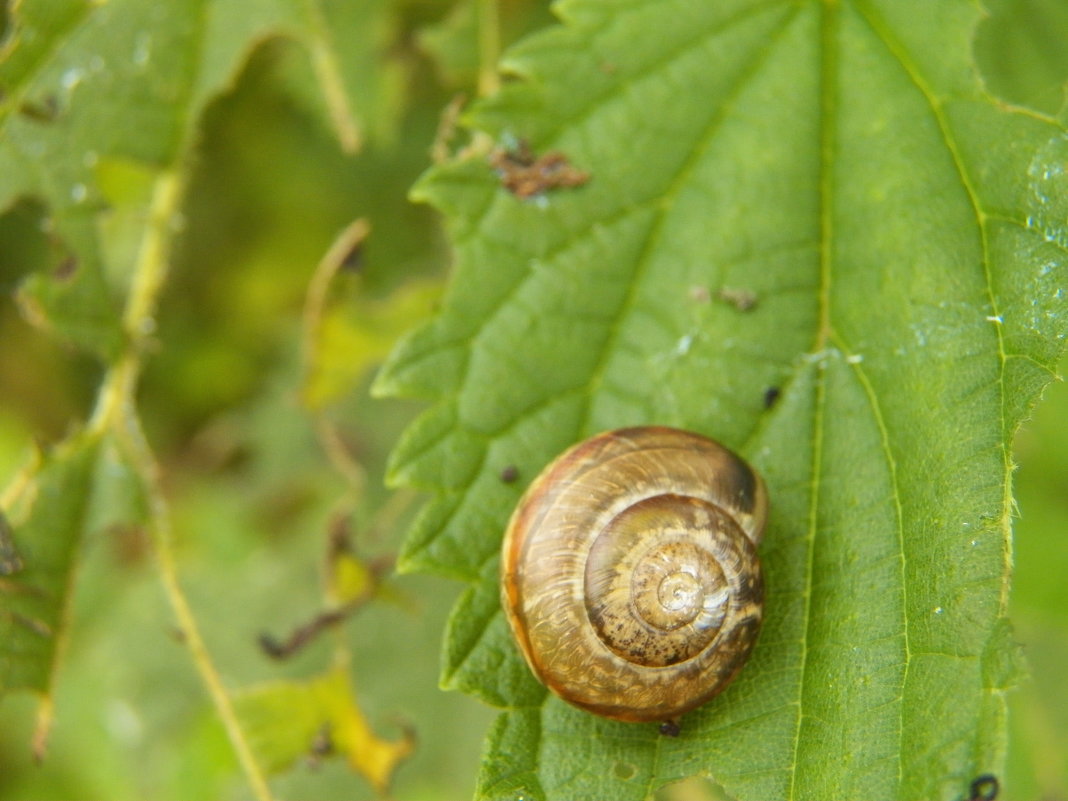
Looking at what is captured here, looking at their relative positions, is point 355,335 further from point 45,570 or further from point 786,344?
point 786,344

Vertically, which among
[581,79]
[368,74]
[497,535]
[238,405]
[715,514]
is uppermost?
[581,79]

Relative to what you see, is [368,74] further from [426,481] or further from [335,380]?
[426,481]

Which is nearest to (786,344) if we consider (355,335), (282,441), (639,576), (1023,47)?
(639,576)

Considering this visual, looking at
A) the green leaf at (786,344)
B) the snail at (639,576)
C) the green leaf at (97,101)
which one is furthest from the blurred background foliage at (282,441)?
the snail at (639,576)

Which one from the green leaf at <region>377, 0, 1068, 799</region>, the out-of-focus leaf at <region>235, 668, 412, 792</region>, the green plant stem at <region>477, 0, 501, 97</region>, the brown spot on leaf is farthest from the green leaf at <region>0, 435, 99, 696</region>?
the green plant stem at <region>477, 0, 501, 97</region>

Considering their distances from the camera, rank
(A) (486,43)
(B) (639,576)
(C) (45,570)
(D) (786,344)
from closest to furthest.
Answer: (B) (639,576)
(D) (786,344)
(C) (45,570)
(A) (486,43)

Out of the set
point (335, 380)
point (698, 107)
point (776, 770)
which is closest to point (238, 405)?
point (335, 380)
